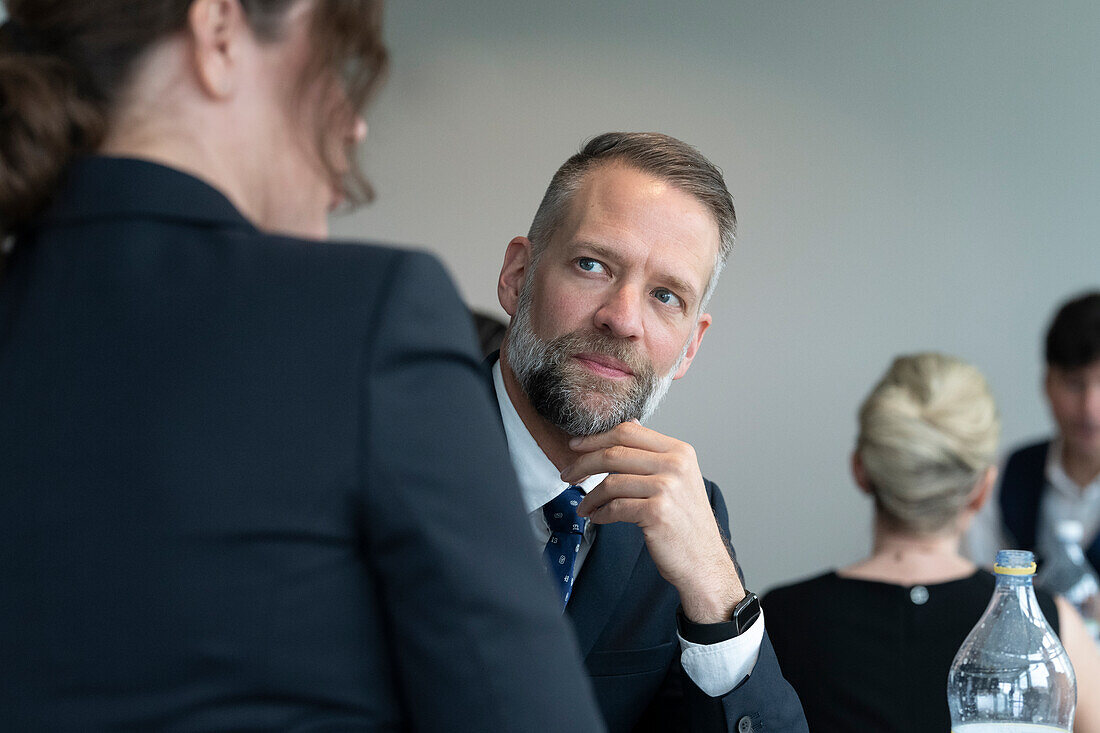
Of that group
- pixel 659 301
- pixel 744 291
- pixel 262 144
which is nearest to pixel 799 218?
pixel 744 291

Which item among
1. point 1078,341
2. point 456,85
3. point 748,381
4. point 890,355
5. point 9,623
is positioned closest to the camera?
point 9,623

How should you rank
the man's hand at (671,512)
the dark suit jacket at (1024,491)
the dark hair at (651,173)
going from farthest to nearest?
the dark suit jacket at (1024,491)
the dark hair at (651,173)
the man's hand at (671,512)

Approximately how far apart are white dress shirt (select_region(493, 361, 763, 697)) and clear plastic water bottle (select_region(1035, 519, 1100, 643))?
5.36ft

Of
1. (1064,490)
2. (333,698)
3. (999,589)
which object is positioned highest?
(333,698)

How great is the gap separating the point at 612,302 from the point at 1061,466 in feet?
7.47

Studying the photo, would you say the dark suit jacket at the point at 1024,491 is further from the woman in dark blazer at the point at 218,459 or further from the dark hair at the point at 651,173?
the woman in dark blazer at the point at 218,459

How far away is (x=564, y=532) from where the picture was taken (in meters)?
1.39

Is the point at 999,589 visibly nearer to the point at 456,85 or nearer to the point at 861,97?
the point at 456,85

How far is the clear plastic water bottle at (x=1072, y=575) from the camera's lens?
A: 2.55 metres

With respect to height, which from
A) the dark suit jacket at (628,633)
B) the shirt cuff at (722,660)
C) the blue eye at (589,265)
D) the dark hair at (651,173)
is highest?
the dark hair at (651,173)

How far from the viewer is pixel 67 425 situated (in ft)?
1.94

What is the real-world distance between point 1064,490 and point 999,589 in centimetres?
205

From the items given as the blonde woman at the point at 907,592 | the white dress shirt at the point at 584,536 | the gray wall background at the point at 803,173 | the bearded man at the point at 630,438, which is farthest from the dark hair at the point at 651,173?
Answer: the gray wall background at the point at 803,173

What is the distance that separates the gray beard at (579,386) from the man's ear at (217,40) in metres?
0.81
